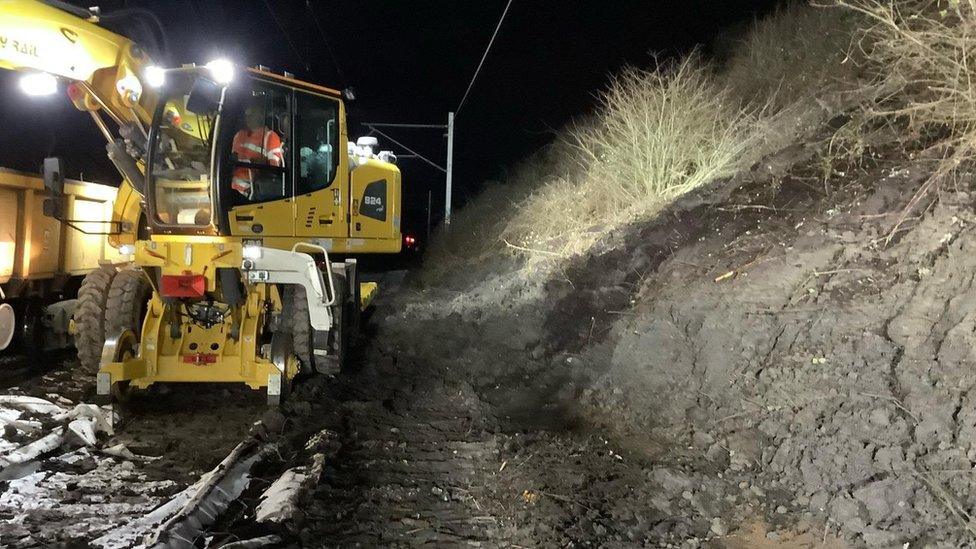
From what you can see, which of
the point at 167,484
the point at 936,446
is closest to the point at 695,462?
the point at 936,446

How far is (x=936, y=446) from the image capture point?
13.7ft

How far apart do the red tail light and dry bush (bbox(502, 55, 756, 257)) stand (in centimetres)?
585

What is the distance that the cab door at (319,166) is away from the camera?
777 centimetres

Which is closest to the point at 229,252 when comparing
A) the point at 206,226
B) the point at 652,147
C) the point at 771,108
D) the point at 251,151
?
the point at 206,226

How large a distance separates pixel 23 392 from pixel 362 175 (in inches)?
182

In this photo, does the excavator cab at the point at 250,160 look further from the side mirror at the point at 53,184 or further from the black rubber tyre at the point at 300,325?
the side mirror at the point at 53,184

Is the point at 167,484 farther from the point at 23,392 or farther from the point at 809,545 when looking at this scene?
the point at 809,545

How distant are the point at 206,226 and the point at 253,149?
0.98 m

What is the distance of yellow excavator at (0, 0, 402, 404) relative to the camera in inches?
258

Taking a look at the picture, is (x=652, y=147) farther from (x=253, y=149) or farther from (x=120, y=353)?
(x=120, y=353)

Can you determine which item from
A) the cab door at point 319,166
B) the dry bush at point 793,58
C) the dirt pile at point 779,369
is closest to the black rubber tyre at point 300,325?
the cab door at point 319,166

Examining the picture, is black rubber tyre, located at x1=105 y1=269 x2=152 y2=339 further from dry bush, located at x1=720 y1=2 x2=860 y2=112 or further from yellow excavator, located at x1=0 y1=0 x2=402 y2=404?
dry bush, located at x1=720 y1=2 x2=860 y2=112

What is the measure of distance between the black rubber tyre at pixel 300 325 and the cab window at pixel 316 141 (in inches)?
54.8

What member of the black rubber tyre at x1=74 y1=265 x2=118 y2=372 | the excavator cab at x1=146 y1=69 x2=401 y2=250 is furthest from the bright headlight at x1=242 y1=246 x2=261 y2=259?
the black rubber tyre at x1=74 y1=265 x2=118 y2=372
